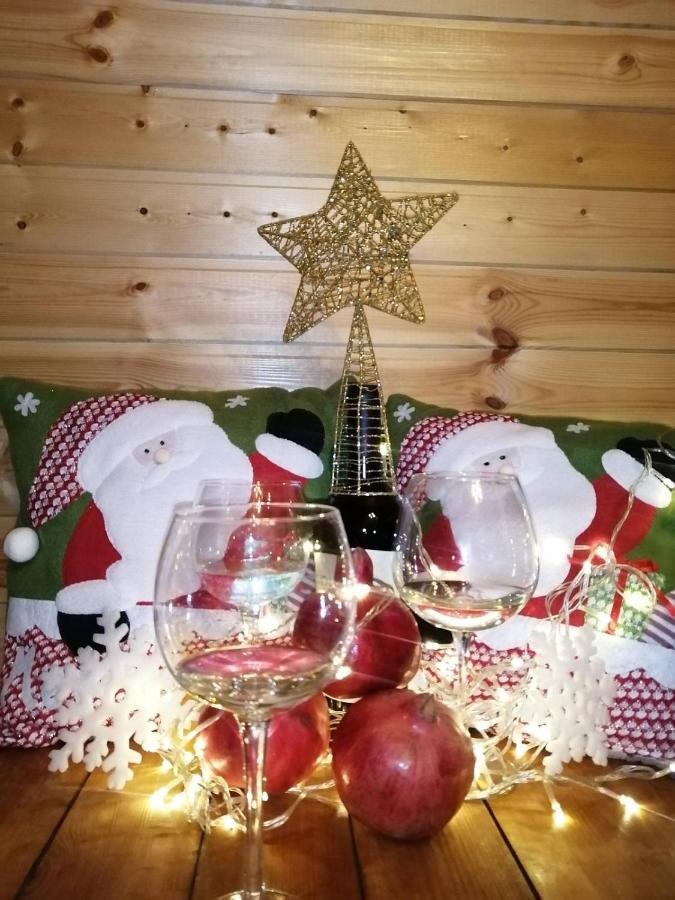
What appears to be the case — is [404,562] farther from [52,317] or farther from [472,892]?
[52,317]

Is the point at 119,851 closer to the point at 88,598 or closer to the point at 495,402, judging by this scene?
the point at 88,598

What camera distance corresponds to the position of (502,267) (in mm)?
1260

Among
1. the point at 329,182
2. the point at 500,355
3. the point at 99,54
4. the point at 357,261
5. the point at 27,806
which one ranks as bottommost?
the point at 27,806

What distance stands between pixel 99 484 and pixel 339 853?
1.58 ft

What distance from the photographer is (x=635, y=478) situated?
88 cm

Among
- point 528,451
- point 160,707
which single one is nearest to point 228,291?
point 528,451

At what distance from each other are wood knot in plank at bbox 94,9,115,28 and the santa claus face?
2.78ft

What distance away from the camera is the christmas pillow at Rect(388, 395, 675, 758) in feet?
2.69

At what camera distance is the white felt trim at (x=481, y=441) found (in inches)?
36.5

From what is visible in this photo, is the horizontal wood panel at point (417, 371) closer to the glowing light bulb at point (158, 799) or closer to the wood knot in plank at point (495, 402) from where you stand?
the wood knot in plank at point (495, 402)

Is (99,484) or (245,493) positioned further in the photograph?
(99,484)

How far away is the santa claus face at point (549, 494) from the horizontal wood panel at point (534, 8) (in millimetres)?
742

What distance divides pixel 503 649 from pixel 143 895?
44 centimetres

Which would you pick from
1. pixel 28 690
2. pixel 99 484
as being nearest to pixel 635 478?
pixel 99 484
